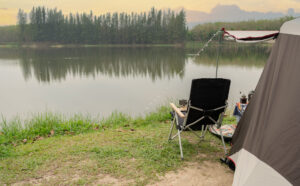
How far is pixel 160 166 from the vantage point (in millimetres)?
3484

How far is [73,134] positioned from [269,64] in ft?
13.6

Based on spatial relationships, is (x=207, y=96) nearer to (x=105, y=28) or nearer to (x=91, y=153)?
(x=91, y=153)

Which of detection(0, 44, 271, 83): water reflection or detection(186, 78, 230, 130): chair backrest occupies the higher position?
detection(186, 78, 230, 130): chair backrest

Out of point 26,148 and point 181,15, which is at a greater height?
point 181,15

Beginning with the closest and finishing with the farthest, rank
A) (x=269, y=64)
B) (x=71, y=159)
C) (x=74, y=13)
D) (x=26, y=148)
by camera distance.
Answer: (x=269, y=64) < (x=71, y=159) < (x=26, y=148) < (x=74, y=13)

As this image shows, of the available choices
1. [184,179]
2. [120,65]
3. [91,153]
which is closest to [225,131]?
[184,179]

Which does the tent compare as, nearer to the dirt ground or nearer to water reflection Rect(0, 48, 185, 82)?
the dirt ground

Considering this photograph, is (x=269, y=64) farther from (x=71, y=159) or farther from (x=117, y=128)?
(x=117, y=128)

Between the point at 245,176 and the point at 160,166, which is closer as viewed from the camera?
the point at 245,176

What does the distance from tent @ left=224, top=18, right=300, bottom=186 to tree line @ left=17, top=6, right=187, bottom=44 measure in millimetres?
71510

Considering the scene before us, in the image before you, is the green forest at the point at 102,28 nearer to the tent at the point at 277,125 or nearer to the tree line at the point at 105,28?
the tree line at the point at 105,28

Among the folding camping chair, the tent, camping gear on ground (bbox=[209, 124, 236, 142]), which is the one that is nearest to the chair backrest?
the folding camping chair

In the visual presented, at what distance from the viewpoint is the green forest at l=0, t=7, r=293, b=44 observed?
75.2m

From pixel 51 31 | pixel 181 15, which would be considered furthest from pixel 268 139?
pixel 51 31
